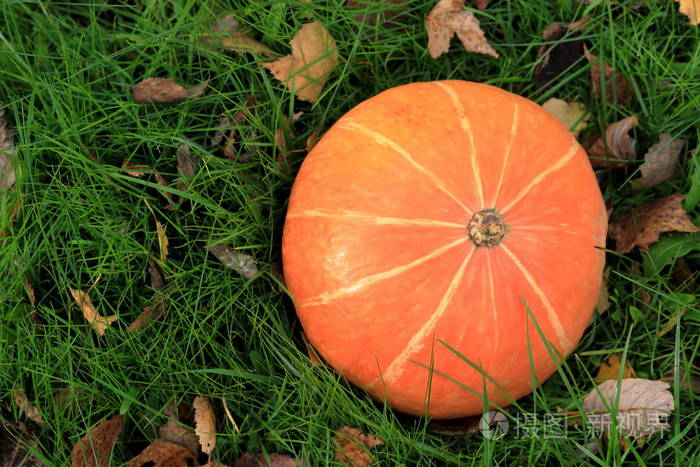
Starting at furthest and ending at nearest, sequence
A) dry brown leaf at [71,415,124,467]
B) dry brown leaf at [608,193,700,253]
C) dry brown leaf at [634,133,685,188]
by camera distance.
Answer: dry brown leaf at [634,133,685,188] < dry brown leaf at [608,193,700,253] < dry brown leaf at [71,415,124,467]

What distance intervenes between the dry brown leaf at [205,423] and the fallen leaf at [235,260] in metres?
0.55

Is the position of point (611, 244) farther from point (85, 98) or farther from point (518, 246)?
point (85, 98)

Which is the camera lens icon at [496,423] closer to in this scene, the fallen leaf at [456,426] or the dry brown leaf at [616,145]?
the fallen leaf at [456,426]

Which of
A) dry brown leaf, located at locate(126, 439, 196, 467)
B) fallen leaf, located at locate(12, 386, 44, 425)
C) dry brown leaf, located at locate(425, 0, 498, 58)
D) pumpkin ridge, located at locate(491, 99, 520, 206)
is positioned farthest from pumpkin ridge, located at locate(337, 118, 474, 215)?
fallen leaf, located at locate(12, 386, 44, 425)

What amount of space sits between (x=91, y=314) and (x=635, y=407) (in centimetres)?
225

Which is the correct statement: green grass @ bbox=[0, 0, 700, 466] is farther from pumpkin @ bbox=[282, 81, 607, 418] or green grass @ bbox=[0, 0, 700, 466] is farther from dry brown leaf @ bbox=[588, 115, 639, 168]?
pumpkin @ bbox=[282, 81, 607, 418]

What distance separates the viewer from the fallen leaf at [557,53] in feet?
9.91

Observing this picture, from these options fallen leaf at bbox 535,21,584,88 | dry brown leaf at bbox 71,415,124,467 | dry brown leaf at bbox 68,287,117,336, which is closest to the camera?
dry brown leaf at bbox 71,415,124,467

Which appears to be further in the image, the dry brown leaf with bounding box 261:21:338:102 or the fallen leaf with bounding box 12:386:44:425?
the dry brown leaf with bounding box 261:21:338:102

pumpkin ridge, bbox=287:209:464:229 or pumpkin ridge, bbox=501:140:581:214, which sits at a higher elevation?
pumpkin ridge, bbox=501:140:581:214

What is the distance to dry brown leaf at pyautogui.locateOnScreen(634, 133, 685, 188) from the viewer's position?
2883mm

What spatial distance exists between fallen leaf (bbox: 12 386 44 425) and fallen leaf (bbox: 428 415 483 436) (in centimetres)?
161

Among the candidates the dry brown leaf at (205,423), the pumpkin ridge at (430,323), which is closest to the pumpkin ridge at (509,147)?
the pumpkin ridge at (430,323)

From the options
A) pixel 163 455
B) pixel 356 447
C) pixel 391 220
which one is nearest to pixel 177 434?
pixel 163 455
